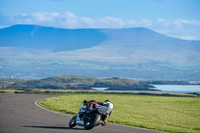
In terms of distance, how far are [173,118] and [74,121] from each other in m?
9.65

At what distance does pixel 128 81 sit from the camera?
193625mm

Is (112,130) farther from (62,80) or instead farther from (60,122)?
(62,80)

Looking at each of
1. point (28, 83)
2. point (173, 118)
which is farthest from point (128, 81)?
point (173, 118)

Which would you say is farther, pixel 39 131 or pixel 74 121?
pixel 74 121

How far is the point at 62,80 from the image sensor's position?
19000 centimetres

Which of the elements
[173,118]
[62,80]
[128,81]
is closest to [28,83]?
[62,80]

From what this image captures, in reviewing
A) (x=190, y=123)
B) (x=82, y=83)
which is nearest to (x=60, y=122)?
(x=190, y=123)

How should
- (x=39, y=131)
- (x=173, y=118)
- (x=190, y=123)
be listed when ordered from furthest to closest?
(x=173, y=118) → (x=190, y=123) → (x=39, y=131)

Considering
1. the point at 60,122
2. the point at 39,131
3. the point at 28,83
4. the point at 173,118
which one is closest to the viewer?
the point at 39,131

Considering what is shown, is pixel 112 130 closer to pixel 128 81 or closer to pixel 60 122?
pixel 60 122

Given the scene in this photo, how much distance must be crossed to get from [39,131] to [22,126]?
1659 mm

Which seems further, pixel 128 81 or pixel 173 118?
pixel 128 81

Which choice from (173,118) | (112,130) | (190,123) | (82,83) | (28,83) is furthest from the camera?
(82,83)

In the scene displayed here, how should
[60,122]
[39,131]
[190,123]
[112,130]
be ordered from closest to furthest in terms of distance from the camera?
[39,131], [112,130], [60,122], [190,123]
